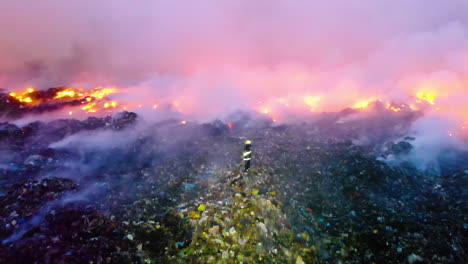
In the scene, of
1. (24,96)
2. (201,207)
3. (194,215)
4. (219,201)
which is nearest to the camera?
(194,215)

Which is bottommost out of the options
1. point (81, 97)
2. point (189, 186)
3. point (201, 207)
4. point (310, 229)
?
point (189, 186)

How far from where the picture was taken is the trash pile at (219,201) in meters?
4.43

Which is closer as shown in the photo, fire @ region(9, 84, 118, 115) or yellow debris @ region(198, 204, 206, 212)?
yellow debris @ region(198, 204, 206, 212)

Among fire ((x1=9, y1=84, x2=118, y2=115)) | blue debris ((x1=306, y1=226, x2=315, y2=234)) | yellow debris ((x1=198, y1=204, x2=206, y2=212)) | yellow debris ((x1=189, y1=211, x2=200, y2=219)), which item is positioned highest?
fire ((x1=9, y1=84, x2=118, y2=115))

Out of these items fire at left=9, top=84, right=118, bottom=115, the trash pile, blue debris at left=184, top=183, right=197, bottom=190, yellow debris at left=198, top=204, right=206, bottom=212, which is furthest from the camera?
fire at left=9, top=84, right=118, bottom=115

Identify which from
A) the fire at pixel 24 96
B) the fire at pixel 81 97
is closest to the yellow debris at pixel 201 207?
the fire at pixel 81 97

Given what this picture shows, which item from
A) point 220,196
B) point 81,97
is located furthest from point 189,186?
point 81,97

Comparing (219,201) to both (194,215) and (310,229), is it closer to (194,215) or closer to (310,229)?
(194,215)

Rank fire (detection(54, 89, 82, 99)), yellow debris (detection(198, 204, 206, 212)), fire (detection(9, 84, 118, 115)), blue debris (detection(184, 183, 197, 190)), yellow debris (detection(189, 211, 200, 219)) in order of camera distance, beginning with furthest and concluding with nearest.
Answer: fire (detection(54, 89, 82, 99)), fire (detection(9, 84, 118, 115)), blue debris (detection(184, 183, 197, 190)), yellow debris (detection(198, 204, 206, 212)), yellow debris (detection(189, 211, 200, 219))

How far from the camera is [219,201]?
5.70 metres

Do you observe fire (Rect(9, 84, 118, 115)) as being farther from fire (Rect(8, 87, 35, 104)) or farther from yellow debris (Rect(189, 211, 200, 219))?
yellow debris (Rect(189, 211, 200, 219))

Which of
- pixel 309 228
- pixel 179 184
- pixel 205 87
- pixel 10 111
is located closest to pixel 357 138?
pixel 309 228

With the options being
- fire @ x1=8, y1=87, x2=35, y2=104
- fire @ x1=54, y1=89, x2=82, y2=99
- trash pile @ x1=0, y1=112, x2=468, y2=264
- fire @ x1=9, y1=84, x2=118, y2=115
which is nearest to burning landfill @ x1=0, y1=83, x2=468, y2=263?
trash pile @ x1=0, y1=112, x2=468, y2=264

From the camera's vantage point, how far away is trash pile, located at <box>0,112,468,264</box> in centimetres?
443
